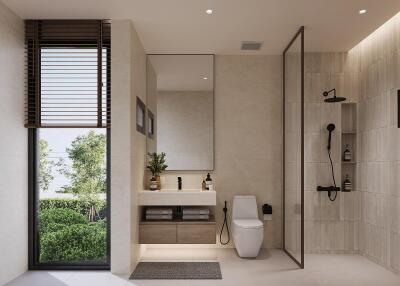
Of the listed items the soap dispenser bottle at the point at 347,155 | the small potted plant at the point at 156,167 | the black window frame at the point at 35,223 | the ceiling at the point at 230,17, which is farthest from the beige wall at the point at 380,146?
the black window frame at the point at 35,223

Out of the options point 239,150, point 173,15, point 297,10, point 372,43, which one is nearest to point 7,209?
point 173,15

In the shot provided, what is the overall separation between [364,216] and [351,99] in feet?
5.28

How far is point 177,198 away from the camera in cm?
478

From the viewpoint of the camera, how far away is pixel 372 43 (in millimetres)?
4848

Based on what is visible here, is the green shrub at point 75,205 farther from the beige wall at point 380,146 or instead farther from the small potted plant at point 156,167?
the beige wall at point 380,146

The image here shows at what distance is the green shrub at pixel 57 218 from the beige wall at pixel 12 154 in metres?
0.21

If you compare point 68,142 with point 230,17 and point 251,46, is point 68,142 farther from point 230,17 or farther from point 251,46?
point 251,46

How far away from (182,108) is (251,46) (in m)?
1.27

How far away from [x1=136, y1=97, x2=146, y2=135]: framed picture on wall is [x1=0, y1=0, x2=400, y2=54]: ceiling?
0.83 meters

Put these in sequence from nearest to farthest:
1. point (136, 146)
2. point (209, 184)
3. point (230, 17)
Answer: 1. point (230, 17)
2. point (136, 146)
3. point (209, 184)

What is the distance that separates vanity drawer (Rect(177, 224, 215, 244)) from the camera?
4809mm

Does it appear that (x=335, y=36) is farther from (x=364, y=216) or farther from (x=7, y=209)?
(x=7, y=209)

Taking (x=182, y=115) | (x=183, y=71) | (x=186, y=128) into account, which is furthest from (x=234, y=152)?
(x=183, y=71)

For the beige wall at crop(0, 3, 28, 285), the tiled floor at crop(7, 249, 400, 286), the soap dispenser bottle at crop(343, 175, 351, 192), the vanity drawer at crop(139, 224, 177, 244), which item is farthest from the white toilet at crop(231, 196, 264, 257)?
the beige wall at crop(0, 3, 28, 285)
